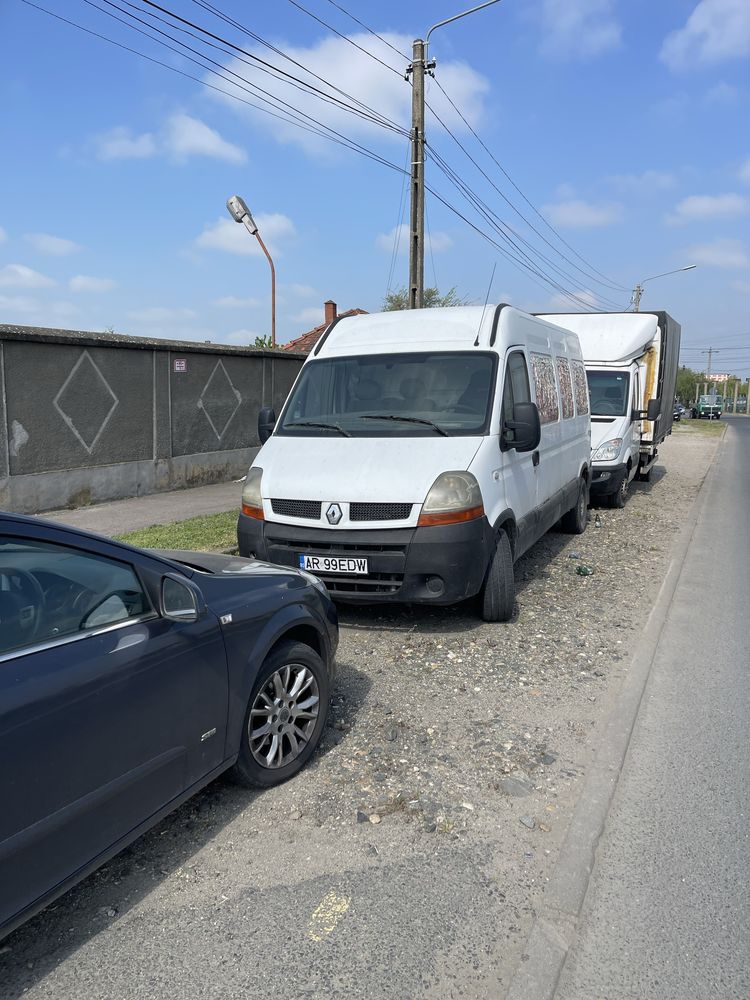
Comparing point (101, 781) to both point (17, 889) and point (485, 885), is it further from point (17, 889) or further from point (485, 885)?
point (485, 885)

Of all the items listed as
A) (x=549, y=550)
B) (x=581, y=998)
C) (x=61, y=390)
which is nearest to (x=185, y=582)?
(x=581, y=998)

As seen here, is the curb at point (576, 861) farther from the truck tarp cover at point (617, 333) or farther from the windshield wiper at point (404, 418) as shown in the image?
the truck tarp cover at point (617, 333)

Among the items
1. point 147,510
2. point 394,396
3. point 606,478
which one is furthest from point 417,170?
point 394,396

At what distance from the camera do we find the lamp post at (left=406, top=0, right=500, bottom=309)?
14.4 meters

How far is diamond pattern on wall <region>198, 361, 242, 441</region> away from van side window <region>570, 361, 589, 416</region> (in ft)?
20.7

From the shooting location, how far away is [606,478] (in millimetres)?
11758

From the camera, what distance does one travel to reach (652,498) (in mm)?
13875

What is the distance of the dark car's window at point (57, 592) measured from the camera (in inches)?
95.3

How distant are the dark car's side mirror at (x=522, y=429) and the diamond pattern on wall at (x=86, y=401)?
6.55 metres

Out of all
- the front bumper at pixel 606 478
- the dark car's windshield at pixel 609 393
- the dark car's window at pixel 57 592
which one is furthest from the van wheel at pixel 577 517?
the dark car's window at pixel 57 592

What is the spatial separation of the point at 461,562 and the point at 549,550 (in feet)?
12.9

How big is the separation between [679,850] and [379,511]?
289cm

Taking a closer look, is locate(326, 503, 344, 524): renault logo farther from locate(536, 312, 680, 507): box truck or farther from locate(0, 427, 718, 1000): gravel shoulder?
locate(536, 312, 680, 507): box truck

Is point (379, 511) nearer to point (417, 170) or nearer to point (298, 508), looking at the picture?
point (298, 508)
